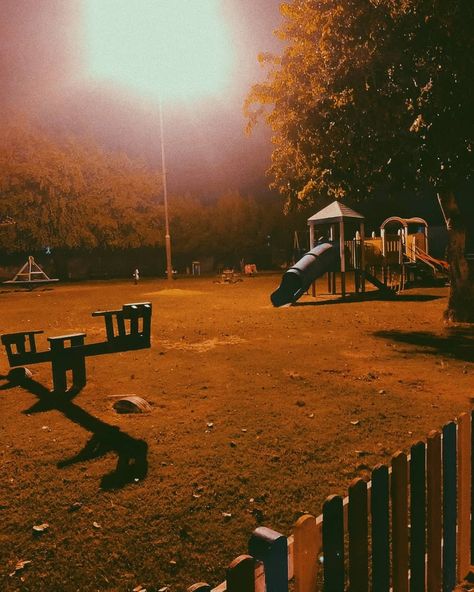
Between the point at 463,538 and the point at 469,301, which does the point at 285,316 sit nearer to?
the point at 469,301

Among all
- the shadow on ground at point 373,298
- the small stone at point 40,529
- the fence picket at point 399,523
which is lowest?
the small stone at point 40,529

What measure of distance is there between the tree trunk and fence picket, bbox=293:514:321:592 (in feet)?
41.3

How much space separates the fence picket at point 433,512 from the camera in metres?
2.71

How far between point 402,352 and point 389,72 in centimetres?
615

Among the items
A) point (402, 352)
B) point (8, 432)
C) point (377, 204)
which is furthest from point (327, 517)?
point (377, 204)

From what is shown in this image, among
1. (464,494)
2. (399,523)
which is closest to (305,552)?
(399,523)

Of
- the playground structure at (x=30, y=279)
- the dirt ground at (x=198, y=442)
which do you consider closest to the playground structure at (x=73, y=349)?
the dirt ground at (x=198, y=442)

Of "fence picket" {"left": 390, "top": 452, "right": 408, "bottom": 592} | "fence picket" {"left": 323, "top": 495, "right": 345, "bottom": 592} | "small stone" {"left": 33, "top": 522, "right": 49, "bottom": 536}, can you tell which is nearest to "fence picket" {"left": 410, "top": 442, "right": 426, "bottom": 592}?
"fence picket" {"left": 390, "top": 452, "right": 408, "bottom": 592}

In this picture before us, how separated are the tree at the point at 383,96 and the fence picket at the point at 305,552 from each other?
32.3 ft

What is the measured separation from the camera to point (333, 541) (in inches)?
83.9

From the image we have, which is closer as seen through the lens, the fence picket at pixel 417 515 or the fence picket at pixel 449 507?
the fence picket at pixel 417 515

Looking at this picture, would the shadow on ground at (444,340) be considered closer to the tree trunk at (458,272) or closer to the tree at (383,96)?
the tree trunk at (458,272)

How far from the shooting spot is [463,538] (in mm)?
3012

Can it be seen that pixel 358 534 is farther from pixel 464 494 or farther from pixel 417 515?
pixel 464 494
